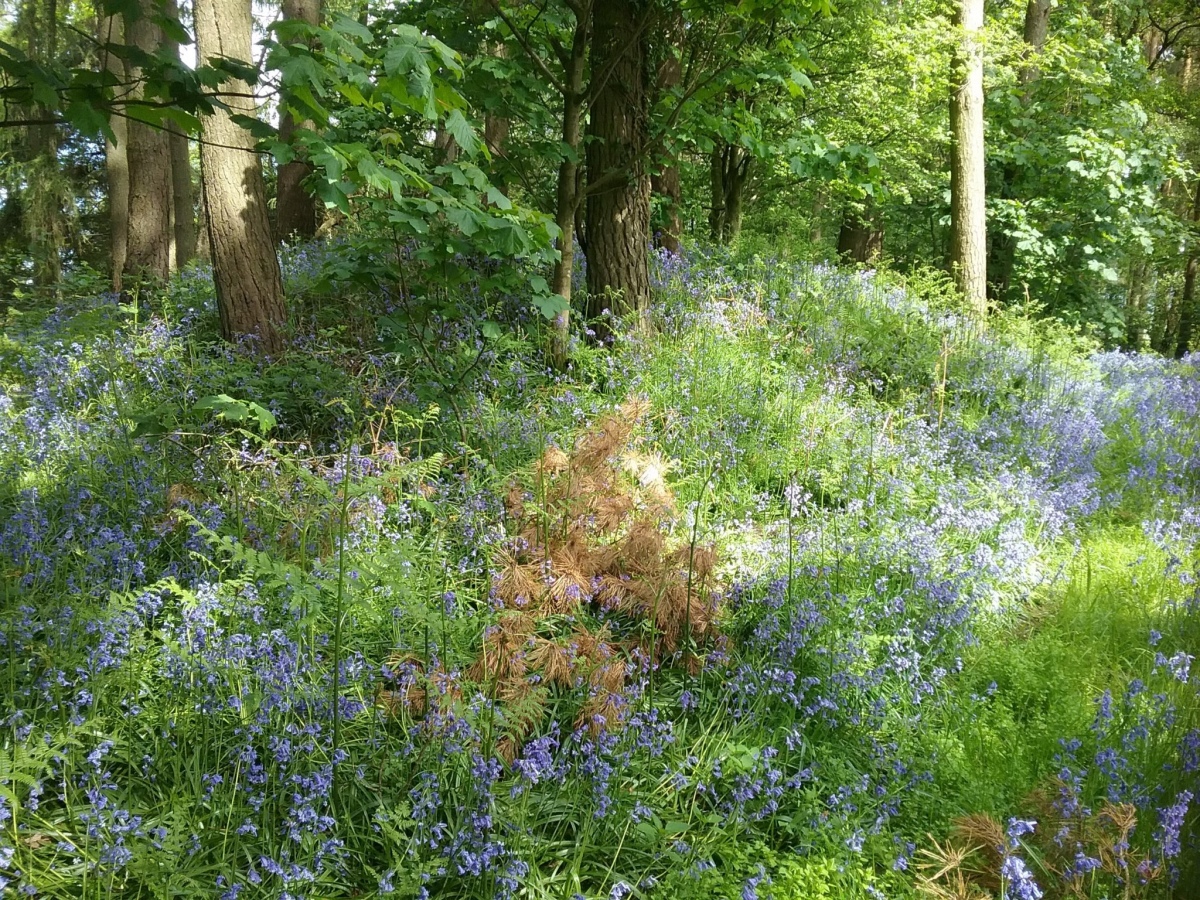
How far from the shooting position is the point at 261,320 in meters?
6.16

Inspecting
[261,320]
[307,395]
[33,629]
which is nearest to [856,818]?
[33,629]

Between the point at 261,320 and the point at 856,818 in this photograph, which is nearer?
the point at 856,818

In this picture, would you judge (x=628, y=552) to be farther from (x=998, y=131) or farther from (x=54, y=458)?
(x=998, y=131)

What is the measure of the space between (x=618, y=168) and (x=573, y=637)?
4.02 m

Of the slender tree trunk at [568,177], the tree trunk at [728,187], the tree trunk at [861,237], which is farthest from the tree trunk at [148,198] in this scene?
the tree trunk at [861,237]

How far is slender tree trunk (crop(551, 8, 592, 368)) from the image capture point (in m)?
5.46

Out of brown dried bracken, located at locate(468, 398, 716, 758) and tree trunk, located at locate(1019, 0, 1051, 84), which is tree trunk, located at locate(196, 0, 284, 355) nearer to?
brown dried bracken, located at locate(468, 398, 716, 758)

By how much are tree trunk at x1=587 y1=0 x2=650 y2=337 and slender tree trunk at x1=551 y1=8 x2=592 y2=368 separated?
0.66ft

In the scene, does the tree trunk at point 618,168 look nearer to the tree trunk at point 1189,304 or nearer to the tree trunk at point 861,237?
the tree trunk at point 861,237

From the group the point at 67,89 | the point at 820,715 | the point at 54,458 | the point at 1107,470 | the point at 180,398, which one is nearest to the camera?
the point at 67,89

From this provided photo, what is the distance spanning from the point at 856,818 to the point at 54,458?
452 cm

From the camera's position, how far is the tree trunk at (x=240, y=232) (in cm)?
595

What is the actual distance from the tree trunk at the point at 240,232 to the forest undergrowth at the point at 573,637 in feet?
1.66

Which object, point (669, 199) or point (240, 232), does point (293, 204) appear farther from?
point (669, 199)
